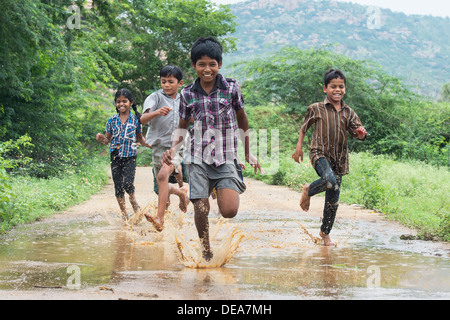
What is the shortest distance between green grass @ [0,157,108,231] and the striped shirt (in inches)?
157

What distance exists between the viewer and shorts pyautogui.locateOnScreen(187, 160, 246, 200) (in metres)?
5.39

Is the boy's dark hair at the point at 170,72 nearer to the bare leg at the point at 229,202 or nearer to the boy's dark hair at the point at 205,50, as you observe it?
the boy's dark hair at the point at 205,50

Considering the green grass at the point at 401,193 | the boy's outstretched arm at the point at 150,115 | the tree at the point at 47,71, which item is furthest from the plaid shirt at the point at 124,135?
the tree at the point at 47,71

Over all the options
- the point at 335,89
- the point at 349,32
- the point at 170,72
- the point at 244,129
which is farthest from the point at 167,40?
the point at 349,32

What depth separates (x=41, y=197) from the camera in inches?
395

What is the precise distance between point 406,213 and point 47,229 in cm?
526

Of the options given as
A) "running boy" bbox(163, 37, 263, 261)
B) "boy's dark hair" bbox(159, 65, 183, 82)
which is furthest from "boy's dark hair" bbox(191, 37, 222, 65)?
"boy's dark hair" bbox(159, 65, 183, 82)

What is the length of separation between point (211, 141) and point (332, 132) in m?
2.01

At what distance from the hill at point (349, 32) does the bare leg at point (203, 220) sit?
267 feet

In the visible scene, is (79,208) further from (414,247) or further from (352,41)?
(352,41)

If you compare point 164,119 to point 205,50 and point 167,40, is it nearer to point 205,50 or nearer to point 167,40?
point 205,50

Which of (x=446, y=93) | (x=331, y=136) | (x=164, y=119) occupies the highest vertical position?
(x=446, y=93)

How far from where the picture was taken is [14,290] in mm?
4227

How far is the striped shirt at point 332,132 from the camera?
6.88 m
